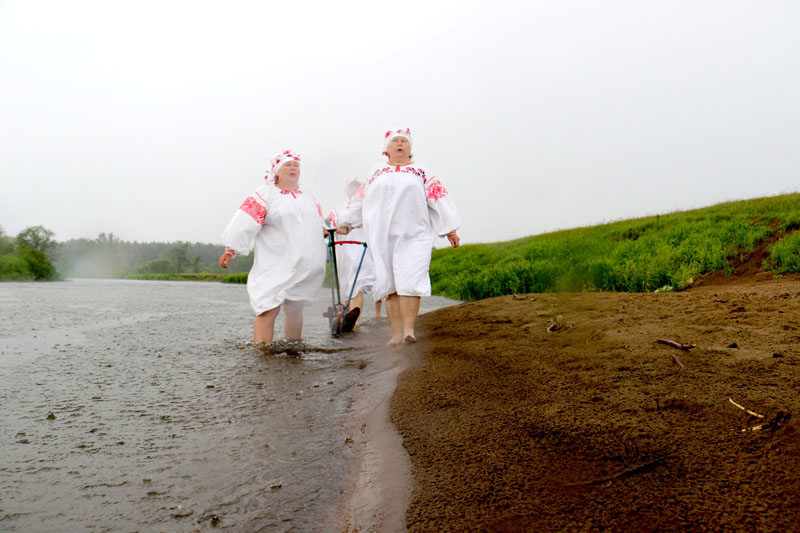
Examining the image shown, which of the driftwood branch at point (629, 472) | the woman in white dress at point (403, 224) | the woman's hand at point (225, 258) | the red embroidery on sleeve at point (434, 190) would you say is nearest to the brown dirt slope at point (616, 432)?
the driftwood branch at point (629, 472)

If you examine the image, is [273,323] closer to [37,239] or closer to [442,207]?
[442,207]

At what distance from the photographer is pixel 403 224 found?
5027 millimetres

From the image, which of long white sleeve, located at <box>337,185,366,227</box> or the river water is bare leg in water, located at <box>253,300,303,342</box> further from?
long white sleeve, located at <box>337,185,366,227</box>

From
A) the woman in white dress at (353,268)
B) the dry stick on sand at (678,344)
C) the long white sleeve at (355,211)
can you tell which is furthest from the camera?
the woman in white dress at (353,268)

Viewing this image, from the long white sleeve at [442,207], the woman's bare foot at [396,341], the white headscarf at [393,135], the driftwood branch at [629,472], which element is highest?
the white headscarf at [393,135]

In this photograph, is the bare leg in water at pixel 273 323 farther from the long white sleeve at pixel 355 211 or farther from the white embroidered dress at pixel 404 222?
the long white sleeve at pixel 355 211

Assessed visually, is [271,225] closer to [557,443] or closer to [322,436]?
[322,436]

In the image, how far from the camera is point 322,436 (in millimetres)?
2168

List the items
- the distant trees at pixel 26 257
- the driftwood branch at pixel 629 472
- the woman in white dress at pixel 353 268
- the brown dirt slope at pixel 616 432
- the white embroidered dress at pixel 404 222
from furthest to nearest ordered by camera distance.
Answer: the distant trees at pixel 26 257, the woman in white dress at pixel 353 268, the white embroidered dress at pixel 404 222, the driftwood branch at pixel 629 472, the brown dirt slope at pixel 616 432

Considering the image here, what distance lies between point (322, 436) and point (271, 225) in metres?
3.55

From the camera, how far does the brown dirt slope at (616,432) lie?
Answer: 1342 millimetres

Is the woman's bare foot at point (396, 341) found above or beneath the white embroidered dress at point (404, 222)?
beneath

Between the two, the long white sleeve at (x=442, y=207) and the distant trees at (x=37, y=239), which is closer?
the long white sleeve at (x=442, y=207)

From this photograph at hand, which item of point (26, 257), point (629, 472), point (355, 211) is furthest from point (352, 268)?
point (26, 257)
